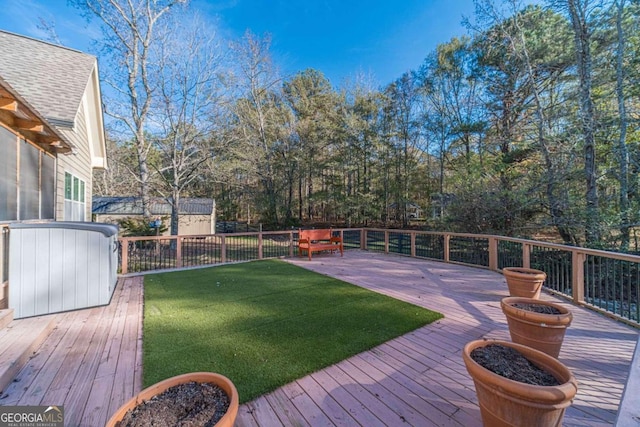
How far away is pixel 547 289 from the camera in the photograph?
4.42m

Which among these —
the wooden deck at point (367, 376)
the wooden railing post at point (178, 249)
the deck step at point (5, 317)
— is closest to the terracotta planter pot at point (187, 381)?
the wooden deck at point (367, 376)

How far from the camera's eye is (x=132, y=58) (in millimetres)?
10547

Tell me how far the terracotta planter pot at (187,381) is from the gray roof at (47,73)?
5.45m

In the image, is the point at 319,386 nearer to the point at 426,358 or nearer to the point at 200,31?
the point at 426,358

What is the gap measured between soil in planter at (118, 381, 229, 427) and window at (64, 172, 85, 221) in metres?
6.16

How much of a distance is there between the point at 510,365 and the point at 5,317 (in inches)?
176

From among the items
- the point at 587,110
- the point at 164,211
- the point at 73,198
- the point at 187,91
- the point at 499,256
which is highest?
the point at 187,91

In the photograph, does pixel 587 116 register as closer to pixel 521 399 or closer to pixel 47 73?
pixel 521 399

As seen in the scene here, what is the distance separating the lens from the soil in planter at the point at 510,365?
1.42 m

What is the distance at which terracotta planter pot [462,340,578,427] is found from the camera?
3.98ft

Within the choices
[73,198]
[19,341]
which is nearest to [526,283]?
[19,341]

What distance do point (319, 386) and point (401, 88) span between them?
16853mm

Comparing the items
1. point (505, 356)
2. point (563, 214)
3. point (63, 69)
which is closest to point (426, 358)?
point (505, 356)

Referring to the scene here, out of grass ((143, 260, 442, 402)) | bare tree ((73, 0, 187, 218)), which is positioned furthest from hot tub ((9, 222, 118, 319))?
bare tree ((73, 0, 187, 218))
